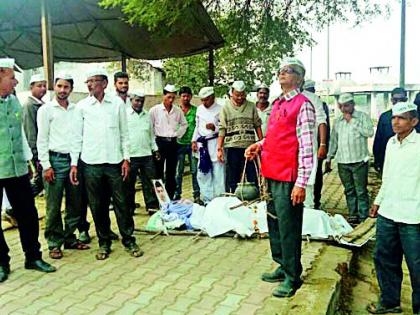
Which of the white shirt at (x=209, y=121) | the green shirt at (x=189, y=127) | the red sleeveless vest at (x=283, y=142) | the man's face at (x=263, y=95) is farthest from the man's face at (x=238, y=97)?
the red sleeveless vest at (x=283, y=142)

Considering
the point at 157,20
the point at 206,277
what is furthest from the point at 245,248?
the point at 157,20

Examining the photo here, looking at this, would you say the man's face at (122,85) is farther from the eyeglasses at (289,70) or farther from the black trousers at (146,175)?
the eyeglasses at (289,70)

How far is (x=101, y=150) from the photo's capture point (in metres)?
4.91

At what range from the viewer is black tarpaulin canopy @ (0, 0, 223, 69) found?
9164 millimetres

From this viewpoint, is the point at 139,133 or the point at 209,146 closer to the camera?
the point at 139,133

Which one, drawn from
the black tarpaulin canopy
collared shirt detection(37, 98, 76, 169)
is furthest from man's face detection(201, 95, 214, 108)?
collared shirt detection(37, 98, 76, 169)

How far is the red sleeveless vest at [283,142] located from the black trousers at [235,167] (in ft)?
9.09

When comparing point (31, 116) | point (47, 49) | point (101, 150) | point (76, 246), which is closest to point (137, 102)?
point (31, 116)

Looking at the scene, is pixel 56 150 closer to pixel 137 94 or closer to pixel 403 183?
pixel 137 94

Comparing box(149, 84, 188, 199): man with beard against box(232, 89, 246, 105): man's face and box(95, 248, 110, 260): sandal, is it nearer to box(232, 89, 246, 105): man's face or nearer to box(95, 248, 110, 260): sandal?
box(232, 89, 246, 105): man's face

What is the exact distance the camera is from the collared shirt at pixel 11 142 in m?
4.42

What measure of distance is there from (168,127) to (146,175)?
2.73ft

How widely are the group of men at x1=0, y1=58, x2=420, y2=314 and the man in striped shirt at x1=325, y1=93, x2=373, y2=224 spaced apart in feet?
0.04

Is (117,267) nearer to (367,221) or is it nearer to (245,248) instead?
(245,248)
